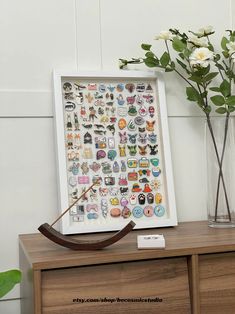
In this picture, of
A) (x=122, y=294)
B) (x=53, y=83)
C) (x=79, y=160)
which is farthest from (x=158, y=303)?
(x=53, y=83)

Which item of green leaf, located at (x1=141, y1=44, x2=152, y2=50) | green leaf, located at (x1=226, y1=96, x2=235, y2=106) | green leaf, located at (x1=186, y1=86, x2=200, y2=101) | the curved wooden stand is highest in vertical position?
green leaf, located at (x1=141, y1=44, x2=152, y2=50)

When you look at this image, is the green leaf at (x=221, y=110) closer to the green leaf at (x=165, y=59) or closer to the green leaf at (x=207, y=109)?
the green leaf at (x=207, y=109)

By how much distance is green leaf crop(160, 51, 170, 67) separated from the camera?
155 cm

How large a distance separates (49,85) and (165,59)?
0.41 meters

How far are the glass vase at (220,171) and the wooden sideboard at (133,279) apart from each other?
0.91 ft

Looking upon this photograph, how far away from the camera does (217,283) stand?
3.93 feet

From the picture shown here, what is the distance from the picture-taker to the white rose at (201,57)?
148 centimetres

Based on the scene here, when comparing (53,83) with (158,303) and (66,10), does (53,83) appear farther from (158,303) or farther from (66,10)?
(158,303)

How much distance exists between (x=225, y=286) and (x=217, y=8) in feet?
3.48

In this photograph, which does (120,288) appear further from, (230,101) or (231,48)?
(231,48)

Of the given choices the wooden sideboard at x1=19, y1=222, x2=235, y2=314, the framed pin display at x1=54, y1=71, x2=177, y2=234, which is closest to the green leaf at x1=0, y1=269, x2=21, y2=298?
the wooden sideboard at x1=19, y1=222, x2=235, y2=314

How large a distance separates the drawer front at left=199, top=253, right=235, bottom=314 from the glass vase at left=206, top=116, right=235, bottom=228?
0.30m

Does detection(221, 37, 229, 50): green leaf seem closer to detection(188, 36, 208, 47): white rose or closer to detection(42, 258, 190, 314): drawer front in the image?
detection(188, 36, 208, 47): white rose

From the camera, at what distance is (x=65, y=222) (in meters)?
1.40
